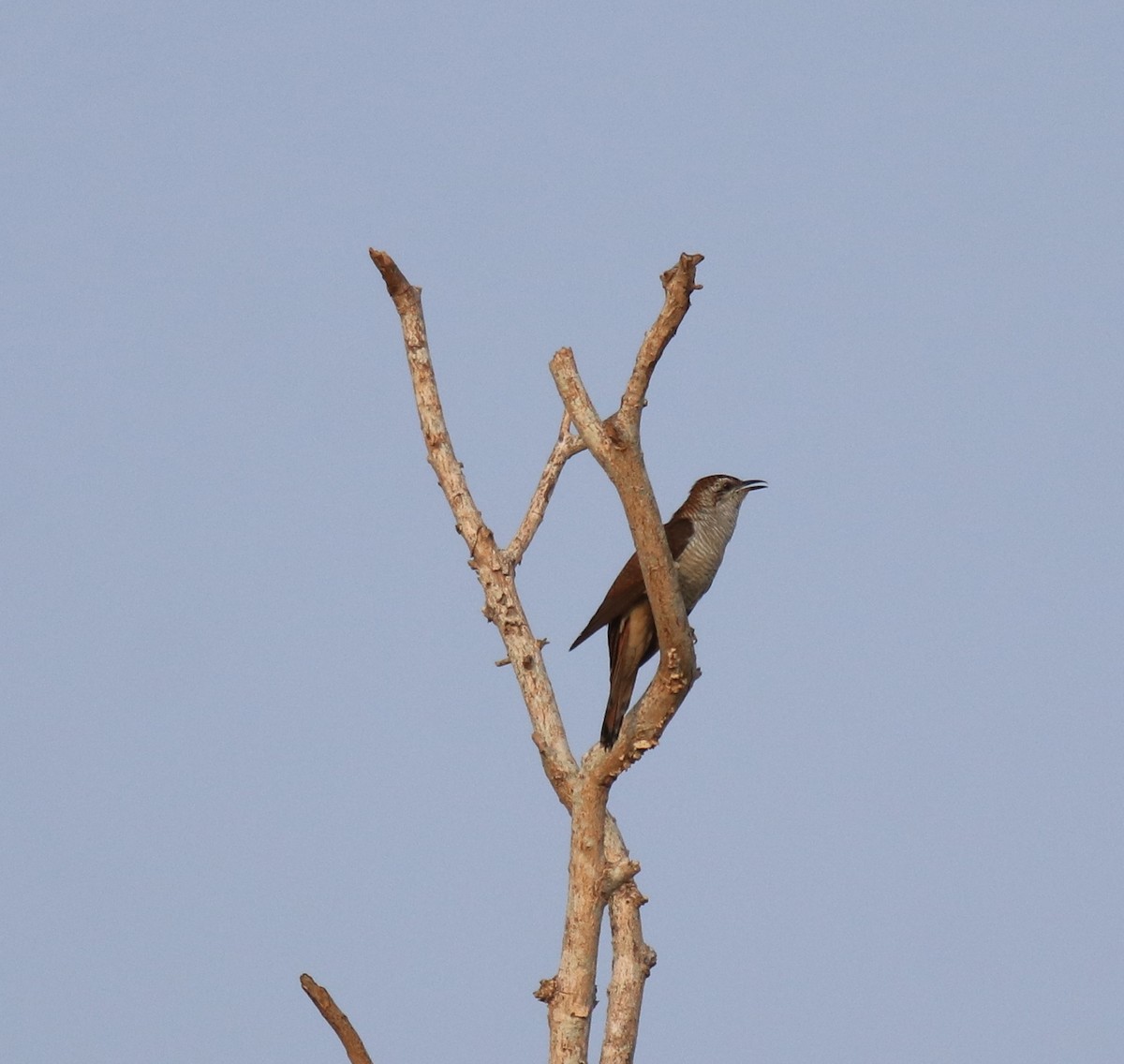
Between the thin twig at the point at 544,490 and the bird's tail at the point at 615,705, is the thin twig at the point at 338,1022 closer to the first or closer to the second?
the bird's tail at the point at 615,705

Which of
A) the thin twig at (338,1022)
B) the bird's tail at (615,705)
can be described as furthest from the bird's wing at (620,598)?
the thin twig at (338,1022)

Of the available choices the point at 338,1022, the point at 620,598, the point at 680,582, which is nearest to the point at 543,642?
the point at 620,598

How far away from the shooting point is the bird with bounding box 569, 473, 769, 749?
8.23 metres

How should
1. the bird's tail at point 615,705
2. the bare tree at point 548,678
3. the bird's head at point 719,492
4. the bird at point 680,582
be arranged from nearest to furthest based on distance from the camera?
the bare tree at point 548,678 → the bird's tail at point 615,705 → the bird at point 680,582 → the bird's head at point 719,492

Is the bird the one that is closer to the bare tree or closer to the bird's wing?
the bird's wing

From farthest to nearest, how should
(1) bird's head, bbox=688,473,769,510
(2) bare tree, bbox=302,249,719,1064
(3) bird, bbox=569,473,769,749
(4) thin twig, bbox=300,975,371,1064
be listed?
1. (1) bird's head, bbox=688,473,769,510
2. (3) bird, bbox=569,473,769,749
3. (4) thin twig, bbox=300,975,371,1064
4. (2) bare tree, bbox=302,249,719,1064

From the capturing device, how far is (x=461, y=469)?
8492 millimetres

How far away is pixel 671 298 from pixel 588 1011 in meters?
3.32

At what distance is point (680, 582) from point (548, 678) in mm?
1149

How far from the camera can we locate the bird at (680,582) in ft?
27.0

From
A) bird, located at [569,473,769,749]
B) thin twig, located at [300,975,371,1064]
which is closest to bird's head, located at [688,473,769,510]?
bird, located at [569,473,769,749]

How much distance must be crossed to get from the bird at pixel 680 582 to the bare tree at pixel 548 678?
13.3 inches

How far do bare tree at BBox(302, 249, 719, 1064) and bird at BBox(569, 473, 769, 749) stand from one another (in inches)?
13.3

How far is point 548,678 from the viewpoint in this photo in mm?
8055
